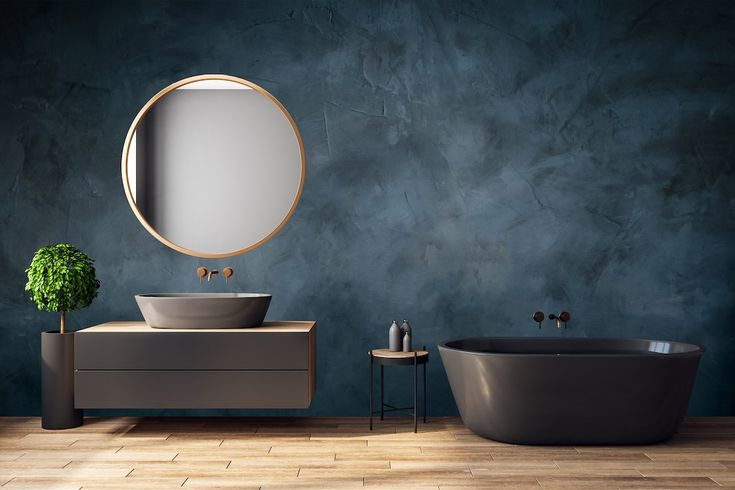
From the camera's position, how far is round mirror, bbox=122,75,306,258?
4.48 m

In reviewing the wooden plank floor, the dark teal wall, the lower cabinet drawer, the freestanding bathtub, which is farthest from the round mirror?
the freestanding bathtub

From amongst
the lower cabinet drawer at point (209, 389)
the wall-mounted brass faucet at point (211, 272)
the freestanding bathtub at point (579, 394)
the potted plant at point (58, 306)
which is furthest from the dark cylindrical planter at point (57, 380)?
the freestanding bathtub at point (579, 394)

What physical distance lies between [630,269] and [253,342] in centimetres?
228

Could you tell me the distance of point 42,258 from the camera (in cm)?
400

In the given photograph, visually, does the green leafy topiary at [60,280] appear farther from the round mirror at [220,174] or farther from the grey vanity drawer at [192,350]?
the round mirror at [220,174]

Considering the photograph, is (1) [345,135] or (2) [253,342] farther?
(1) [345,135]

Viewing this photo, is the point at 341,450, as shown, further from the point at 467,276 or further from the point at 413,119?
the point at 413,119

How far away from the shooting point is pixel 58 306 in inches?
158

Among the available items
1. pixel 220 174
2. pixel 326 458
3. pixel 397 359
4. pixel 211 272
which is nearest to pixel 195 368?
pixel 211 272

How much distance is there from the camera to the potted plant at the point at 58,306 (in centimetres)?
397

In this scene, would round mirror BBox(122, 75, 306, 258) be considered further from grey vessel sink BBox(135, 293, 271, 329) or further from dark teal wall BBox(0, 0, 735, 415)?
grey vessel sink BBox(135, 293, 271, 329)

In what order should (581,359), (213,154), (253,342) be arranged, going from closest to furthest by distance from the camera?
(581,359) < (253,342) < (213,154)

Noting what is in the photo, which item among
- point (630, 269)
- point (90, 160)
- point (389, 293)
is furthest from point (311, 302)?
point (630, 269)

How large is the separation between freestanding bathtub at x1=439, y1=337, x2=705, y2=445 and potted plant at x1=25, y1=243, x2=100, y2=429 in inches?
80.1
